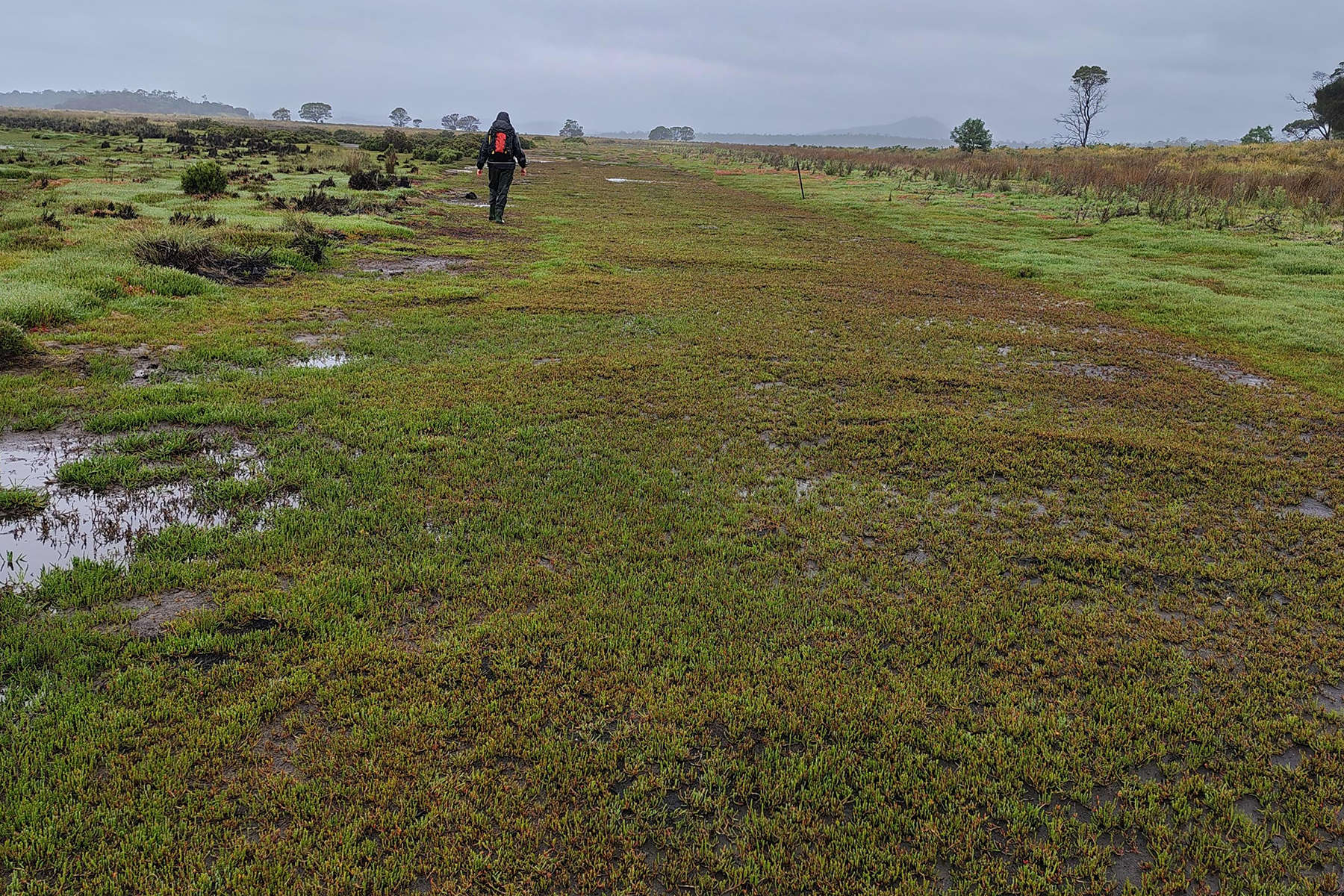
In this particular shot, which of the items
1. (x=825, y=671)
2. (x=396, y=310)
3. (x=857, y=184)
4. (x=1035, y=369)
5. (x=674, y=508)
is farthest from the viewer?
(x=857, y=184)

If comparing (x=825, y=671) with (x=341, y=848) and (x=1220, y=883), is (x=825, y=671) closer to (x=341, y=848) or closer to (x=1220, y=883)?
(x=1220, y=883)

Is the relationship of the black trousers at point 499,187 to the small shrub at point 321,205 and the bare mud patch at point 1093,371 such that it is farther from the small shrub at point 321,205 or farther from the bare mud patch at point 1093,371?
the bare mud patch at point 1093,371

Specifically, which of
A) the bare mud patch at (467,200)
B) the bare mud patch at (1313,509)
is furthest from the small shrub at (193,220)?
the bare mud patch at (1313,509)

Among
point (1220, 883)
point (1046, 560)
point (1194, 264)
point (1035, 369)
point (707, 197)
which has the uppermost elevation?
point (707, 197)

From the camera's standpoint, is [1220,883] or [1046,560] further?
[1046,560]

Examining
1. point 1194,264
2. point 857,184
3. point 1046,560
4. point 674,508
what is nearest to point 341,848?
point 674,508

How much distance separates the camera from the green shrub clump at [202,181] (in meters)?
20.1

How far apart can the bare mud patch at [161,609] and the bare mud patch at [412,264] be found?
425 inches

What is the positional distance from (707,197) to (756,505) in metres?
29.7

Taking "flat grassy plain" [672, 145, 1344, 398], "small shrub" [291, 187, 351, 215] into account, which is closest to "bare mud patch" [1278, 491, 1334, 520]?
"flat grassy plain" [672, 145, 1344, 398]

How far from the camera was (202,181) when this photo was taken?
20266 millimetres

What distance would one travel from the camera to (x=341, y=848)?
2.90m

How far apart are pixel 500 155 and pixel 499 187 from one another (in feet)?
3.72

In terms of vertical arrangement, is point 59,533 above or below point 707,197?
below
